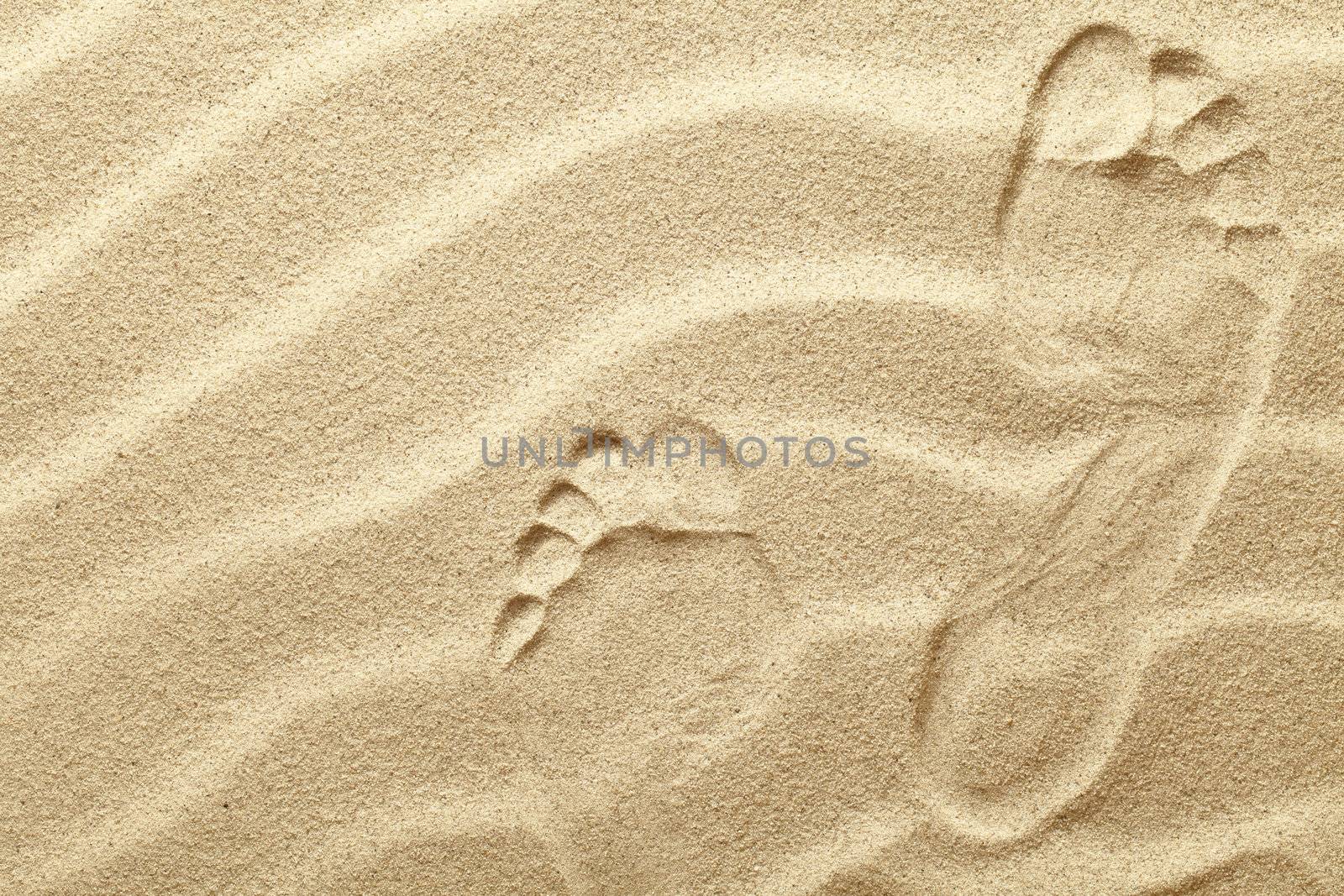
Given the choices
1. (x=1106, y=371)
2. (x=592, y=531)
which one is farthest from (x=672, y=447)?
(x=1106, y=371)

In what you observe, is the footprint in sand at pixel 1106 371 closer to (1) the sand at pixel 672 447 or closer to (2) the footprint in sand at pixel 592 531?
(1) the sand at pixel 672 447

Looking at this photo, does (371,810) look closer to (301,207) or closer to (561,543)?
(561,543)

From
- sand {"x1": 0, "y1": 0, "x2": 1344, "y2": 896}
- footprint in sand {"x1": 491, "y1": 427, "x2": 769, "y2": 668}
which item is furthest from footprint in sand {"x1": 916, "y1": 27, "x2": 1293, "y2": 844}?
footprint in sand {"x1": 491, "y1": 427, "x2": 769, "y2": 668}

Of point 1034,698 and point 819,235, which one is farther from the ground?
point 819,235

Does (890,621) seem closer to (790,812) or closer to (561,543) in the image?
(790,812)

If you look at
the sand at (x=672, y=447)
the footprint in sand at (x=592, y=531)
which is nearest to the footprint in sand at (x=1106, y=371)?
the sand at (x=672, y=447)

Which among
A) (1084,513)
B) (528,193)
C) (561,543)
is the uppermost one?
(528,193)

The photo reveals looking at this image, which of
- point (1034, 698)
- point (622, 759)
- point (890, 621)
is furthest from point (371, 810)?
point (1034, 698)
